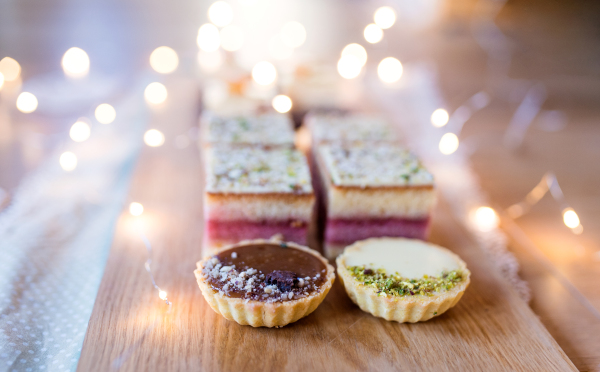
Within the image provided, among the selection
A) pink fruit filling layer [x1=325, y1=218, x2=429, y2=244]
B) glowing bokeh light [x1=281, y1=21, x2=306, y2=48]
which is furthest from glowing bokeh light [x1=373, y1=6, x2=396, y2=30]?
pink fruit filling layer [x1=325, y1=218, x2=429, y2=244]

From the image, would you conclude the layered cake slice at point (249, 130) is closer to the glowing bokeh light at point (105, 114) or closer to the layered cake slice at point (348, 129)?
the layered cake slice at point (348, 129)

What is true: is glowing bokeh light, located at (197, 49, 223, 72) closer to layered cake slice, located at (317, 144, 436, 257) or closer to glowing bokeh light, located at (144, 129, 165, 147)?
glowing bokeh light, located at (144, 129, 165, 147)

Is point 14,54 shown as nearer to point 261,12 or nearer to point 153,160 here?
point 153,160

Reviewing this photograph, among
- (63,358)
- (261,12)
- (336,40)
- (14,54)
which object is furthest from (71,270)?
(261,12)

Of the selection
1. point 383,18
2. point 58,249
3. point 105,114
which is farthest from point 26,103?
point 383,18

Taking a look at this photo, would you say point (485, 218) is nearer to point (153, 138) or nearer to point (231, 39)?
point (153, 138)
